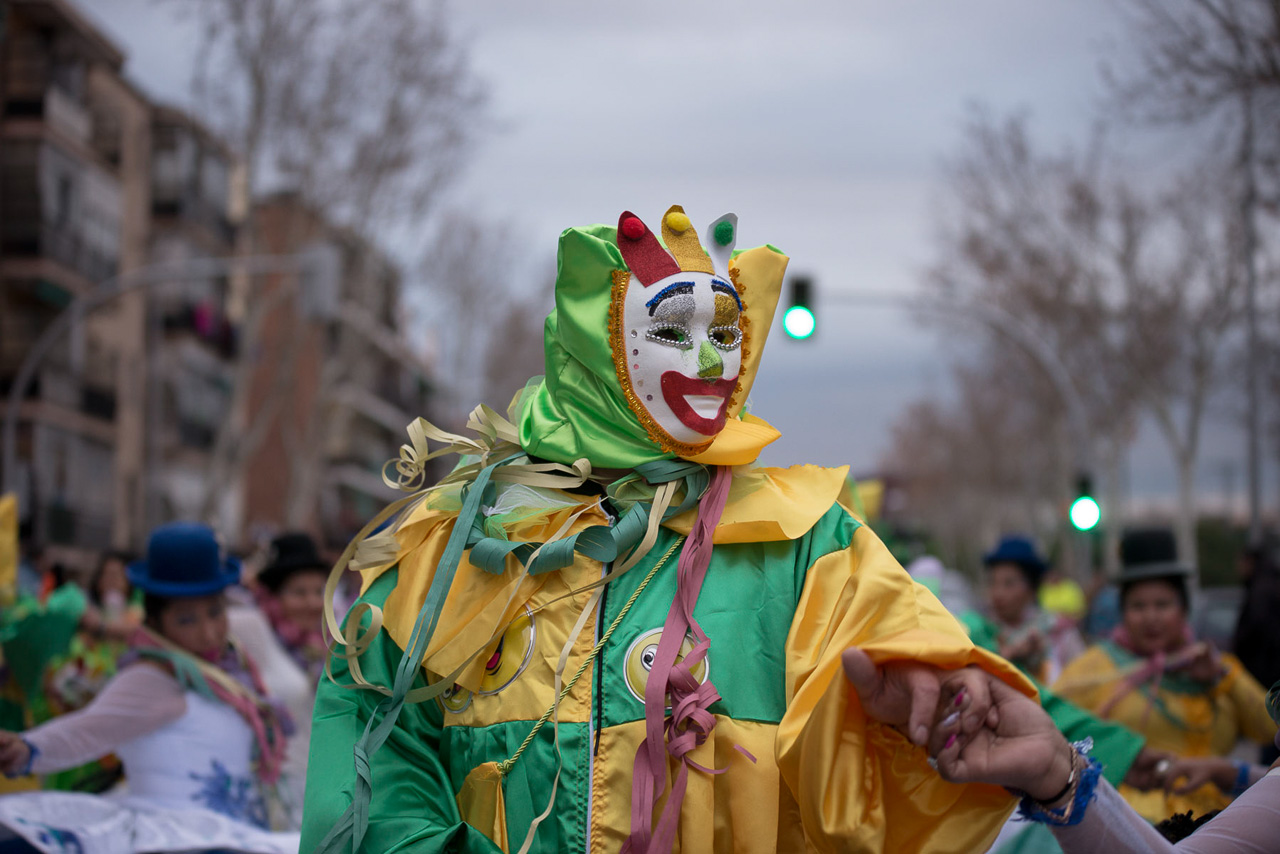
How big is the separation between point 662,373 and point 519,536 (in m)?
0.49

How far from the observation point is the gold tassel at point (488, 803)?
2.66m

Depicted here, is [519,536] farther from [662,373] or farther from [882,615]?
[882,615]

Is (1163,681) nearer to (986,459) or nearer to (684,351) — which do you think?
(684,351)

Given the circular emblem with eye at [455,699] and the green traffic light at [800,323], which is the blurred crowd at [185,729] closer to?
the circular emblem with eye at [455,699]

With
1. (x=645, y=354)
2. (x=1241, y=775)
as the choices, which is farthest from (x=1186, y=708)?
(x=645, y=354)

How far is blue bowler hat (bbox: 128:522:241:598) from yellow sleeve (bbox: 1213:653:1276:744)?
13.0ft

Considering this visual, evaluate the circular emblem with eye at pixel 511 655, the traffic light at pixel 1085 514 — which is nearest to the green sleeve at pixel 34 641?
the circular emblem with eye at pixel 511 655

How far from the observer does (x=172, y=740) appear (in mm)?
4523

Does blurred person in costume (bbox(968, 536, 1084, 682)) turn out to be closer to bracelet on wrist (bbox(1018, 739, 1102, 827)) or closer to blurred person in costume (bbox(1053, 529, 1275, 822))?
blurred person in costume (bbox(1053, 529, 1275, 822))

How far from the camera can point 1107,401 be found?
2744cm

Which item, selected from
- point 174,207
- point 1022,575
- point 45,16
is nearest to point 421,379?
point 174,207

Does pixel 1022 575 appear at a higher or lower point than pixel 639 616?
lower

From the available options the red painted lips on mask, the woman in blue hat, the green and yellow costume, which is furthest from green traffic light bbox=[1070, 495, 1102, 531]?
the red painted lips on mask

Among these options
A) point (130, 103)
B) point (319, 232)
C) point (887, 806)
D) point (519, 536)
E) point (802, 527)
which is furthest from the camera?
point (130, 103)
